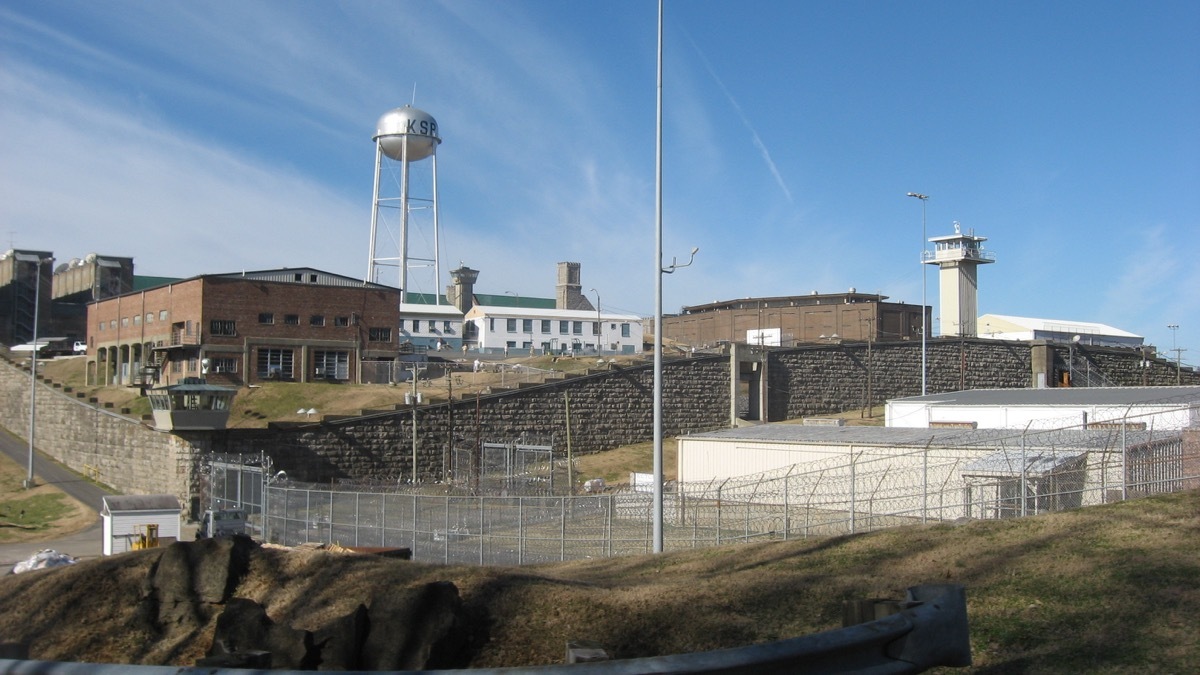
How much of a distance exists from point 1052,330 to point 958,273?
2213 centimetres

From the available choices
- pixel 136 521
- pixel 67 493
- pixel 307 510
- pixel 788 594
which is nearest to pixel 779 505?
pixel 788 594

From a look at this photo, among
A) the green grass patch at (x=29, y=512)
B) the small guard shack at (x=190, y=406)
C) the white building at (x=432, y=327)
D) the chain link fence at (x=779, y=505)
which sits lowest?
the green grass patch at (x=29, y=512)

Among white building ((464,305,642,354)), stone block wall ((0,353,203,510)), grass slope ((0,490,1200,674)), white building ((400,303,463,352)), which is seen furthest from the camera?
white building ((464,305,642,354))

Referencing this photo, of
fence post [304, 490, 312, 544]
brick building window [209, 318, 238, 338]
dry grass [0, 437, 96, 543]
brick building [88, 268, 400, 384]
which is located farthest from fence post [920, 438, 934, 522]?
brick building window [209, 318, 238, 338]

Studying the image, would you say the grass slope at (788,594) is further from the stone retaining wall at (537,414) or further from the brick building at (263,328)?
the brick building at (263,328)

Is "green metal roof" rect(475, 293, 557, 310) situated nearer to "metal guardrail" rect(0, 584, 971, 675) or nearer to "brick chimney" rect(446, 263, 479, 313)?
"brick chimney" rect(446, 263, 479, 313)

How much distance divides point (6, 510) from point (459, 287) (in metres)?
65.6

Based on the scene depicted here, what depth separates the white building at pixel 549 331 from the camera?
265 feet

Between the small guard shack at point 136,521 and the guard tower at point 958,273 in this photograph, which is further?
the guard tower at point 958,273

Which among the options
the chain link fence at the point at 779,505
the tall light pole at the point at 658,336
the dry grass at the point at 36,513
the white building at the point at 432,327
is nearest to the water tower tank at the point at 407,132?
the white building at the point at 432,327

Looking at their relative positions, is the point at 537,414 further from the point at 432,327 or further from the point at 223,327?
the point at 432,327

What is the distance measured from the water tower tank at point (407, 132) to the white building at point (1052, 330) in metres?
53.1

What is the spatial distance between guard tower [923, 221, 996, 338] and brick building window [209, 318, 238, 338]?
53086 mm

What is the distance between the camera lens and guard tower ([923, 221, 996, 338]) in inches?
3152
